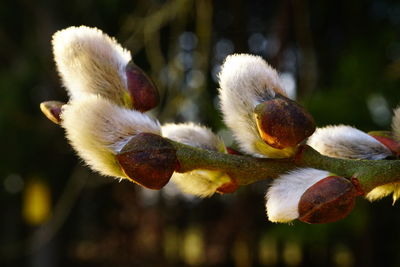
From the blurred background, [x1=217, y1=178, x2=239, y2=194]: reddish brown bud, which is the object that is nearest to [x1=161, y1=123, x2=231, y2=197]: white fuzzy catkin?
[x1=217, y1=178, x2=239, y2=194]: reddish brown bud

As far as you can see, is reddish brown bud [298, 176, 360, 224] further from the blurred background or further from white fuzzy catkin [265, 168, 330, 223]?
the blurred background

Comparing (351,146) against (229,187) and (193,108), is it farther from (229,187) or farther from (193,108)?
(193,108)

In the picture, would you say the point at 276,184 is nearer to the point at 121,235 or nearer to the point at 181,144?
the point at 181,144

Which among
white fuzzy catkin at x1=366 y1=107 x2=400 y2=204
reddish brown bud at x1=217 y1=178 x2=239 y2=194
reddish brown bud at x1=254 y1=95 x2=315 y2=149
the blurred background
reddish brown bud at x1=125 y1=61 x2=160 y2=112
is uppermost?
reddish brown bud at x1=254 y1=95 x2=315 y2=149

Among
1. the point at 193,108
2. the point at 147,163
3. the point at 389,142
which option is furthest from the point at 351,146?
the point at 193,108

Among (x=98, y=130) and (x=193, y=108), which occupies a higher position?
(x=98, y=130)

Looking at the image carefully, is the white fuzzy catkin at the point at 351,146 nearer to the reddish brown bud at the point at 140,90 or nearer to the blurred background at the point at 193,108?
the reddish brown bud at the point at 140,90

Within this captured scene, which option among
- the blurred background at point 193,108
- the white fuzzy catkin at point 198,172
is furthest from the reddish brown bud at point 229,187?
the blurred background at point 193,108
